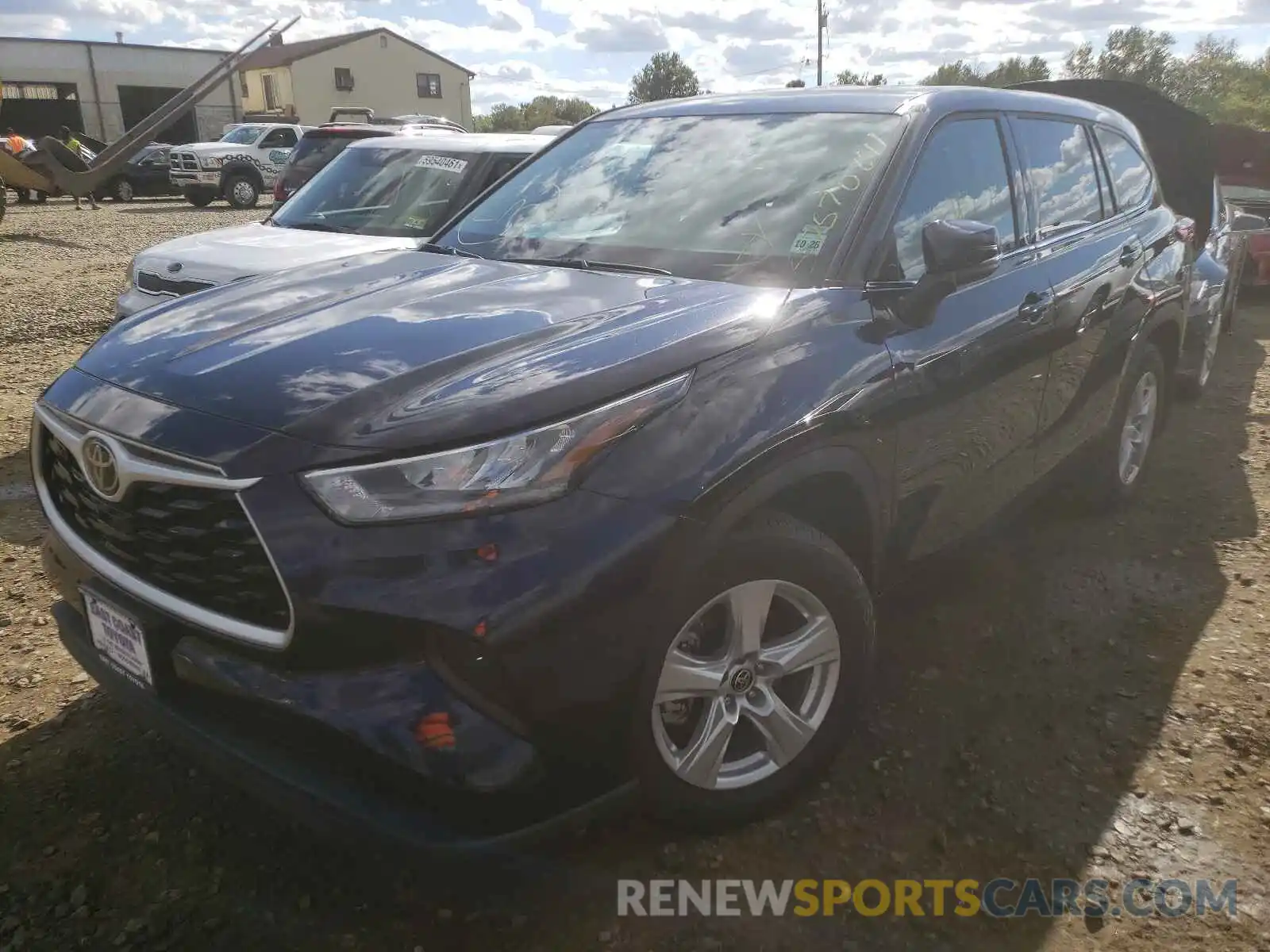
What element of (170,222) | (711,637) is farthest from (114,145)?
(711,637)

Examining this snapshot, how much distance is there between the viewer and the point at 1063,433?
3.70 m

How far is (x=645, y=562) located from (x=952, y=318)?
4.63ft

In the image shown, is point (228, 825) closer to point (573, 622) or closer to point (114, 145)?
point (573, 622)

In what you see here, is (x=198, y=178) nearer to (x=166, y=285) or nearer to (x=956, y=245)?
(x=166, y=285)

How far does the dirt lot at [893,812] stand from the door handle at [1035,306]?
3.75ft

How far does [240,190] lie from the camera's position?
22.7 metres

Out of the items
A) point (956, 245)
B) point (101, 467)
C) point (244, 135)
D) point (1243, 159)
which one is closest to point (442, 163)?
point (956, 245)

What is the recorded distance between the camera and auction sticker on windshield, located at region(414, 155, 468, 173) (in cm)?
696

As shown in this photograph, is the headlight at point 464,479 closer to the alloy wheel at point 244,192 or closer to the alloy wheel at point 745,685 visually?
the alloy wheel at point 745,685

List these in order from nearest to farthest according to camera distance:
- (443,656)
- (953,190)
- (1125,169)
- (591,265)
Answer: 1. (443,656)
2. (591,265)
3. (953,190)
4. (1125,169)

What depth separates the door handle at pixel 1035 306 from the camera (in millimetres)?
3211

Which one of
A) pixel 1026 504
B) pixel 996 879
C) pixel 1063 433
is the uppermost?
pixel 1063 433

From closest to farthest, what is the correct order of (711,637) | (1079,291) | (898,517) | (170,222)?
1. (711,637)
2. (898,517)
3. (1079,291)
4. (170,222)
